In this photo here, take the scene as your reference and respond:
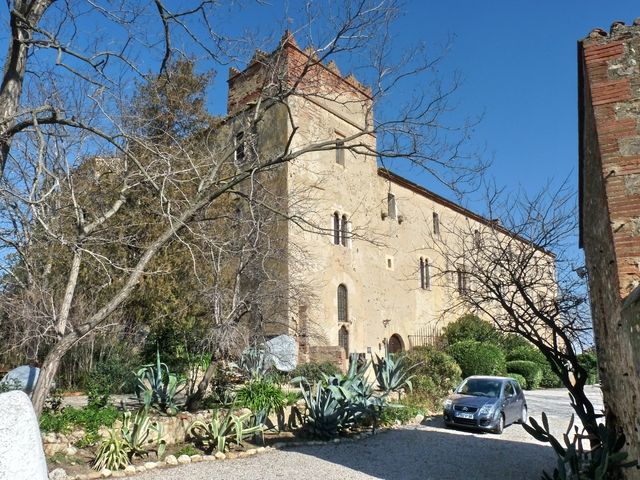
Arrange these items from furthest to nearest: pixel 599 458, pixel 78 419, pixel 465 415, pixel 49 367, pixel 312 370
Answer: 1. pixel 312 370
2. pixel 465 415
3. pixel 78 419
4. pixel 49 367
5. pixel 599 458

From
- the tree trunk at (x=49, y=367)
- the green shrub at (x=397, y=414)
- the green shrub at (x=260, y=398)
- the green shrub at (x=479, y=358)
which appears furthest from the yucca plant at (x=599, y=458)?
the green shrub at (x=479, y=358)

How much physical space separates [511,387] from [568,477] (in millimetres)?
8233

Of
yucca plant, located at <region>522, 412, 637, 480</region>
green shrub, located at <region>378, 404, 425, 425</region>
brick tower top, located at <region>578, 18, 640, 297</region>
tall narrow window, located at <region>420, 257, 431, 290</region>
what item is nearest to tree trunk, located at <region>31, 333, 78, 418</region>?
yucca plant, located at <region>522, 412, 637, 480</region>

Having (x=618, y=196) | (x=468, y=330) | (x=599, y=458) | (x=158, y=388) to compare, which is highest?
(x=618, y=196)

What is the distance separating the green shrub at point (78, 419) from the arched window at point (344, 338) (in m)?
13.7

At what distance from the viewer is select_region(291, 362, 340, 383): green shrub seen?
16.6m

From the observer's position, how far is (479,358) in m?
22.2

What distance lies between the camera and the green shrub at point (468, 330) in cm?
2644

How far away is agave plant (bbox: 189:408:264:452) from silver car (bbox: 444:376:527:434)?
5358 mm

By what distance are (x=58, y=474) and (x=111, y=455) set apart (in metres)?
0.86

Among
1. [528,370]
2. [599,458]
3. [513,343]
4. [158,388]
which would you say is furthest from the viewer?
[513,343]

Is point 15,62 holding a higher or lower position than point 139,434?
higher

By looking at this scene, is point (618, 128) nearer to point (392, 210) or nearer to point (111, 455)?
point (111, 455)

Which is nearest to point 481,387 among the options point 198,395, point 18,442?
point 198,395
